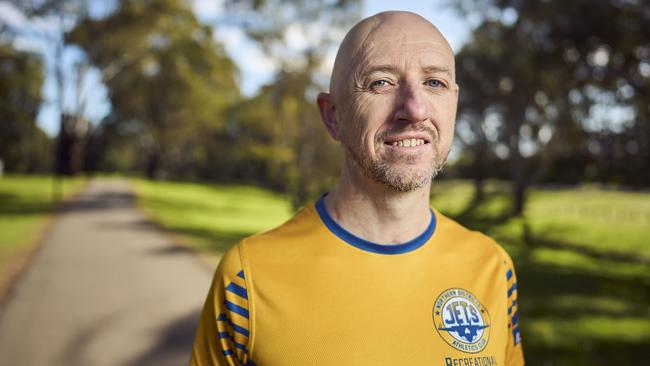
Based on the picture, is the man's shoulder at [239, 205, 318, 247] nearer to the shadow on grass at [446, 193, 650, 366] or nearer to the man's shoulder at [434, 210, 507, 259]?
the man's shoulder at [434, 210, 507, 259]

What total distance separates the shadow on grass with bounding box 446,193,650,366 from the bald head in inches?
188

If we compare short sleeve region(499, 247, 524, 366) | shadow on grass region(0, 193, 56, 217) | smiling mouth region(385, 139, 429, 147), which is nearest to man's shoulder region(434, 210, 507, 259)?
short sleeve region(499, 247, 524, 366)

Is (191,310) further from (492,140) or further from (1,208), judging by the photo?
(492,140)

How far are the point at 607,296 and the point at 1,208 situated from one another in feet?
60.8

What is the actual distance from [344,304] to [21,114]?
81.8 feet

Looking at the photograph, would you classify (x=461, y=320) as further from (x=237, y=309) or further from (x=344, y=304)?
(x=237, y=309)

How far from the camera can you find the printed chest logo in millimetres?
1607

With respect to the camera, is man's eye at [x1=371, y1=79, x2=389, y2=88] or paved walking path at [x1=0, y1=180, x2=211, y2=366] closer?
man's eye at [x1=371, y1=79, x2=389, y2=88]

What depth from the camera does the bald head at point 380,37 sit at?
1.55 metres

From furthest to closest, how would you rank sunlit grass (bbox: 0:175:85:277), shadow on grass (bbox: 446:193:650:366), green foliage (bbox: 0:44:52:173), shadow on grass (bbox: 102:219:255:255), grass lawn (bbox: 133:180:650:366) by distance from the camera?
green foliage (bbox: 0:44:52:173)
shadow on grass (bbox: 102:219:255:255)
sunlit grass (bbox: 0:175:85:277)
grass lawn (bbox: 133:180:650:366)
shadow on grass (bbox: 446:193:650:366)

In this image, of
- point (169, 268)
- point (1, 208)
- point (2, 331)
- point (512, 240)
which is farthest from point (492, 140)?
point (2, 331)

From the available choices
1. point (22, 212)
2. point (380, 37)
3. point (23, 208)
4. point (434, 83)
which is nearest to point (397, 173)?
point (434, 83)

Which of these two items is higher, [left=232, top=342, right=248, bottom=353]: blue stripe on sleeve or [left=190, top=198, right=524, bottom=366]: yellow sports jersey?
Result: [left=190, top=198, right=524, bottom=366]: yellow sports jersey

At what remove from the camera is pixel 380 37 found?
1.55m
